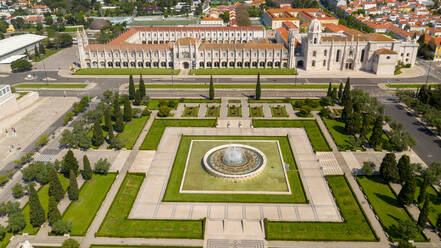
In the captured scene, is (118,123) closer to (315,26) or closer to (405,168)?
(405,168)

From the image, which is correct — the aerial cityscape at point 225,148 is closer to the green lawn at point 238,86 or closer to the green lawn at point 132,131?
the green lawn at point 132,131

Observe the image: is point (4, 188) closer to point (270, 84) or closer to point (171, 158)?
point (171, 158)

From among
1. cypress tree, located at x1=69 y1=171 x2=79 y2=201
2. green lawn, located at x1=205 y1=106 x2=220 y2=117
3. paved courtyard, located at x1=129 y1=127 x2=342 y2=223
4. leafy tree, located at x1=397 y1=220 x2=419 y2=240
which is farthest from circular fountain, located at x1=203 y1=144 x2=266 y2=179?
leafy tree, located at x1=397 y1=220 x2=419 y2=240

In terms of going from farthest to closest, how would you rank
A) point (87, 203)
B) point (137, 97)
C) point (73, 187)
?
point (137, 97) → point (87, 203) → point (73, 187)

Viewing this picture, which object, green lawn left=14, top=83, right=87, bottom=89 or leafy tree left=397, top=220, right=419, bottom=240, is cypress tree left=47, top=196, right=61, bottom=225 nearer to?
leafy tree left=397, top=220, right=419, bottom=240

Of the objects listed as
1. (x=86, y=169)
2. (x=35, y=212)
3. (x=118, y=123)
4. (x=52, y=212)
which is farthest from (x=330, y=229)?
(x=118, y=123)

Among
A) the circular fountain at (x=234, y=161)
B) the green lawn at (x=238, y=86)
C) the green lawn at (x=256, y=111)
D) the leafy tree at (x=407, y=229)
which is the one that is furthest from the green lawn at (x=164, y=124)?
the leafy tree at (x=407, y=229)
